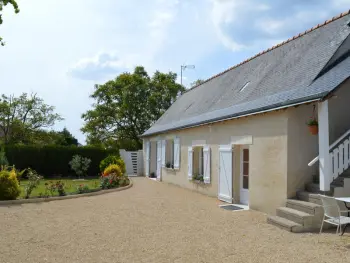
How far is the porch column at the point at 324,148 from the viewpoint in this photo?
690 cm

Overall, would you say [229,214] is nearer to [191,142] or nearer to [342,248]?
[342,248]

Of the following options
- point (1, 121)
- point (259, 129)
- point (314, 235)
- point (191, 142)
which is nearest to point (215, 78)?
point (191, 142)

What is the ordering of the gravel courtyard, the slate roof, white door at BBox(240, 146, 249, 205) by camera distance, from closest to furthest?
the gravel courtyard < the slate roof < white door at BBox(240, 146, 249, 205)

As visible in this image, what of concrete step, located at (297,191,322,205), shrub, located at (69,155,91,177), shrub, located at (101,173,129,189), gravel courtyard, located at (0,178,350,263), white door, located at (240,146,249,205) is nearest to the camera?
gravel courtyard, located at (0,178,350,263)

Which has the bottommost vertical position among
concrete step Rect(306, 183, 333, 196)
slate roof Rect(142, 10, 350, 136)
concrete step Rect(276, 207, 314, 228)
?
concrete step Rect(276, 207, 314, 228)

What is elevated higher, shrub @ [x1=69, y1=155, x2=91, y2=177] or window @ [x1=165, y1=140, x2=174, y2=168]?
window @ [x1=165, y1=140, x2=174, y2=168]

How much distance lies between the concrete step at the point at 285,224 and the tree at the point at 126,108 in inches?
859

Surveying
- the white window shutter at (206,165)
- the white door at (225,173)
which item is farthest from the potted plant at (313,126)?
the white window shutter at (206,165)

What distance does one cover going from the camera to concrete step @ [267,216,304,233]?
6.58m

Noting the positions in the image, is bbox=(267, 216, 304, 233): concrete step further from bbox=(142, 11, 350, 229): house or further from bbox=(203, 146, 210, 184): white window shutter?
bbox=(203, 146, 210, 184): white window shutter

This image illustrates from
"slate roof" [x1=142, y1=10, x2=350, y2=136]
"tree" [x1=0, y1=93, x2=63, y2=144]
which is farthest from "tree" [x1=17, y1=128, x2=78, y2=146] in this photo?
"slate roof" [x1=142, y1=10, x2=350, y2=136]

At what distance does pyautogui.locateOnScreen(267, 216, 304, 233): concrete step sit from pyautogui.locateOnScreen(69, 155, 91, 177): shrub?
14398 millimetres

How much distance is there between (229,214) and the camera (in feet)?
28.0

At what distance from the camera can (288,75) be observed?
31.9 feet
